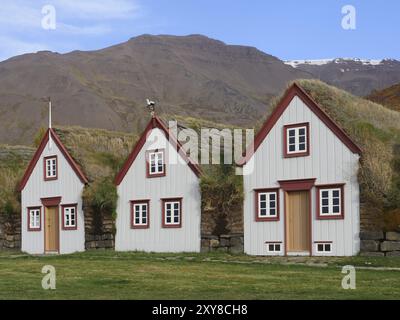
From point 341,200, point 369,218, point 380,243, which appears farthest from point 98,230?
point 380,243

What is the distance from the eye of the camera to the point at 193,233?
33.1 m

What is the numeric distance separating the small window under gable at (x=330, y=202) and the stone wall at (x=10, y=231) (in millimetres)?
19295

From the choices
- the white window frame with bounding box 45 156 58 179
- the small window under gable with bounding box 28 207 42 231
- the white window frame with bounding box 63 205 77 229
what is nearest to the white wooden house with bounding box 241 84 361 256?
the white window frame with bounding box 63 205 77 229

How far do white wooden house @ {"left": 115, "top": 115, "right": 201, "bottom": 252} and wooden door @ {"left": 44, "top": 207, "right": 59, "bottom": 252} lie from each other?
4.89m

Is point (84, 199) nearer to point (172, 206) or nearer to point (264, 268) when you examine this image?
point (172, 206)

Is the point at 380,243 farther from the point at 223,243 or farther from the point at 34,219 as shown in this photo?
the point at 34,219

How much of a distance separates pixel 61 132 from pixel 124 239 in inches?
313

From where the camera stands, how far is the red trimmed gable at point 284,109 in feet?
94.7

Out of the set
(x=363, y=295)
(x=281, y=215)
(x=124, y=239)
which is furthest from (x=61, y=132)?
(x=363, y=295)

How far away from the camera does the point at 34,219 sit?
136ft

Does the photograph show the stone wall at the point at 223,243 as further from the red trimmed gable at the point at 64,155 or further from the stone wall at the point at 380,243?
the red trimmed gable at the point at 64,155

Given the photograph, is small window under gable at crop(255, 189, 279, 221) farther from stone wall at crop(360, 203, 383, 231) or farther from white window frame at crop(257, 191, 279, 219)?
stone wall at crop(360, 203, 383, 231)

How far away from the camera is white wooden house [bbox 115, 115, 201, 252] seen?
33.3 m
